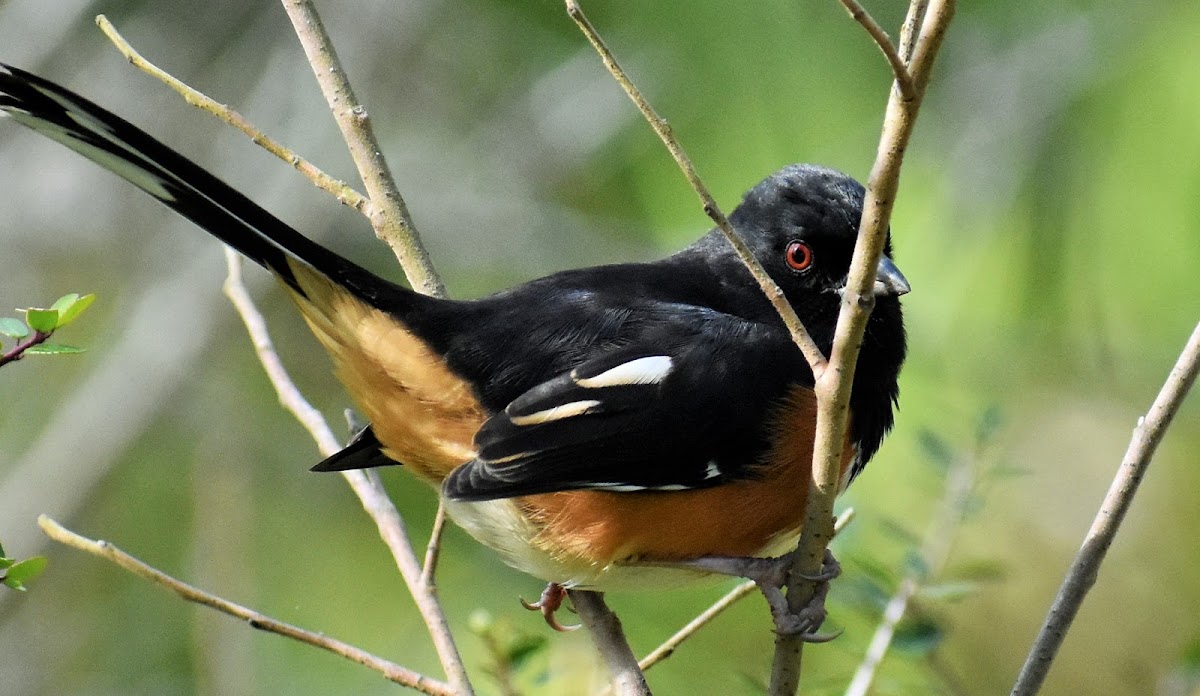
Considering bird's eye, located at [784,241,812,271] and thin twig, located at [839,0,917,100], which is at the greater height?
thin twig, located at [839,0,917,100]

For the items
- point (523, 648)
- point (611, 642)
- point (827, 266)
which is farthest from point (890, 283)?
point (523, 648)

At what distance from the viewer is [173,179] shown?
2.16 m

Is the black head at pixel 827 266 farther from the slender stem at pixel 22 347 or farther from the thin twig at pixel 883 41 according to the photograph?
the slender stem at pixel 22 347

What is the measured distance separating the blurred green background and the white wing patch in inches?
53.5

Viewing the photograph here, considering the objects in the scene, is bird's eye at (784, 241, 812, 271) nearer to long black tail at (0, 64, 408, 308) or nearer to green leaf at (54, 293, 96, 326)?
long black tail at (0, 64, 408, 308)

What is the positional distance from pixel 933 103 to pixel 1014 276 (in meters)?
0.78

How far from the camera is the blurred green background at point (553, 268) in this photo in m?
4.11

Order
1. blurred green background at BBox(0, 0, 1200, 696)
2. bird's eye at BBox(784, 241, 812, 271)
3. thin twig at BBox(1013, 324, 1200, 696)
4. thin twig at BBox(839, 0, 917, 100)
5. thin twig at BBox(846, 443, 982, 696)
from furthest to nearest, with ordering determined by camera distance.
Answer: blurred green background at BBox(0, 0, 1200, 696)
bird's eye at BBox(784, 241, 812, 271)
thin twig at BBox(846, 443, 982, 696)
thin twig at BBox(1013, 324, 1200, 696)
thin twig at BBox(839, 0, 917, 100)

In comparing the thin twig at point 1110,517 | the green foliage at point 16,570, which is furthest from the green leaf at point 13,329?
the thin twig at point 1110,517

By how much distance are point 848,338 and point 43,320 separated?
3.25 ft

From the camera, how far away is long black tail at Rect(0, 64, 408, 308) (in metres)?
1.98

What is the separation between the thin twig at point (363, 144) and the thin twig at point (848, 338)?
1099mm

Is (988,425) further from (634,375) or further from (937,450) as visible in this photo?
(634,375)

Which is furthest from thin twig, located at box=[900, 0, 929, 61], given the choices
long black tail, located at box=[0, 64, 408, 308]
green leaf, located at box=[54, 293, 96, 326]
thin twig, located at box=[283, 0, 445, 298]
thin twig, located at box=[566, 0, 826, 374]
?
thin twig, located at box=[283, 0, 445, 298]
